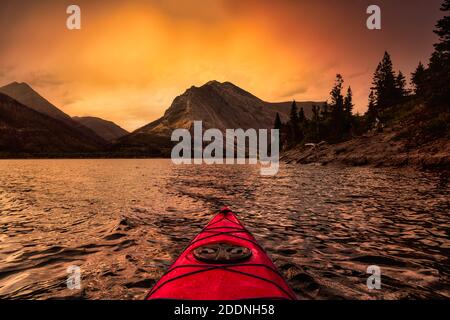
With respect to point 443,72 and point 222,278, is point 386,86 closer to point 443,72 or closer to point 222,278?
point 443,72

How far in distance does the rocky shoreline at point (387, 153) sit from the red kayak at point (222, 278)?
112 ft

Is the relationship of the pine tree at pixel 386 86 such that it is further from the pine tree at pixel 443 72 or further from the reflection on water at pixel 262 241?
the reflection on water at pixel 262 241

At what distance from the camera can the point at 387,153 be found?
4234 cm

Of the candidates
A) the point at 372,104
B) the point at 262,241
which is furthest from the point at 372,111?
the point at 262,241

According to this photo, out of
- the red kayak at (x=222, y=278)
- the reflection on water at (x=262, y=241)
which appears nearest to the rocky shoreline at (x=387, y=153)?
the reflection on water at (x=262, y=241)

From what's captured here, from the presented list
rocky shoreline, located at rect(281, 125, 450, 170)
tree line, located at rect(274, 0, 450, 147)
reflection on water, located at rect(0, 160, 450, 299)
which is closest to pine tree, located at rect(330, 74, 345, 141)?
tree line, located at rect(274, 0, 450, 147)

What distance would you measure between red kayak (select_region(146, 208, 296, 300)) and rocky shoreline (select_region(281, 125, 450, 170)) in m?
34.2

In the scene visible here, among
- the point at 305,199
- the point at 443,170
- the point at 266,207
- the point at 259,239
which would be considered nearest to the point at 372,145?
the point at 443,170

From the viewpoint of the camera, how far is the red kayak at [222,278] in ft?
14.8

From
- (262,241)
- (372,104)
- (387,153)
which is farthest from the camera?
(372,104)

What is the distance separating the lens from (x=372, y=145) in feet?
159

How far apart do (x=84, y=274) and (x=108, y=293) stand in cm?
153

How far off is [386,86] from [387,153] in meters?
48.2
